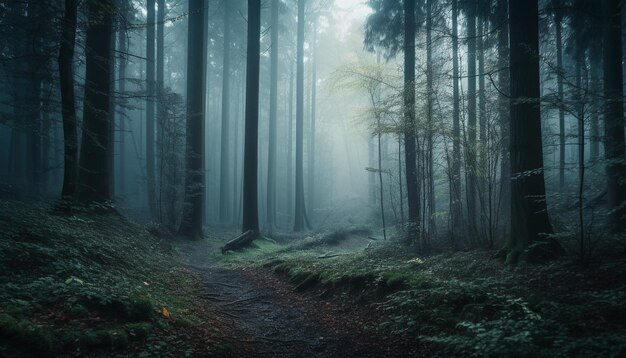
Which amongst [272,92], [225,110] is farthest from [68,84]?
[225,110]

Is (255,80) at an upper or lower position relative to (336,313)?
upper

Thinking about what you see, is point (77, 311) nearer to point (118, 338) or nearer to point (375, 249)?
point (118, 338)

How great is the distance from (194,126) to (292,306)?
41.1ft

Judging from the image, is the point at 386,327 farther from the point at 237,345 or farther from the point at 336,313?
the point at 237,345

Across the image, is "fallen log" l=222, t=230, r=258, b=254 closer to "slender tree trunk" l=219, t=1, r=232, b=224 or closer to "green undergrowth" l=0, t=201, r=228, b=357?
"green undergrowth" l=0, t=201, r=228, b=357

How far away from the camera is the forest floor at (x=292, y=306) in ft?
12.3

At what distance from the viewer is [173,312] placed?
17.9ft

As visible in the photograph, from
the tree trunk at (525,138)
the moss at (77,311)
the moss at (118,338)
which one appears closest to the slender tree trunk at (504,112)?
the tree trunk at (525,138)

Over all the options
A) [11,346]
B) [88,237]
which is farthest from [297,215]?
[11,346]

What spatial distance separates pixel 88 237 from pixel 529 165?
30.5ft

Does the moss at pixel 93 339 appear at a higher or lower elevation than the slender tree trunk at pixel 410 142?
A: lower

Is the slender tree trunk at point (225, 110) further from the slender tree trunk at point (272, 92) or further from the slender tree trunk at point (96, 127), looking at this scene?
the slender tree trunk at point (96, 127)

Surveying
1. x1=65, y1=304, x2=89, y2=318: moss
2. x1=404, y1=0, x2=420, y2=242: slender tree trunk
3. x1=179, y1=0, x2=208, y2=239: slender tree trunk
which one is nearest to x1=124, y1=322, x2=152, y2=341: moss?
x1=65, y1=304, x2=89, y2=318: moss

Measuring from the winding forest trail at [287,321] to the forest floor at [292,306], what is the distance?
3 cm
